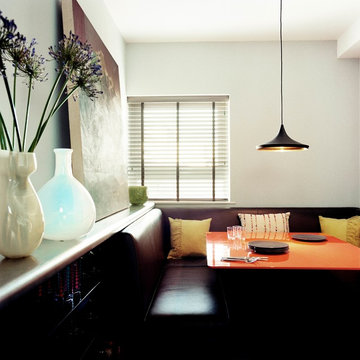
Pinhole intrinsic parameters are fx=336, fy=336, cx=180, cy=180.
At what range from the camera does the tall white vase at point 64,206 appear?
127cm

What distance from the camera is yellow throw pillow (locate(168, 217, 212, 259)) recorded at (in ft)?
10.8

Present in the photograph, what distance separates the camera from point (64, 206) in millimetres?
1281

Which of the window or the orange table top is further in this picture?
the window

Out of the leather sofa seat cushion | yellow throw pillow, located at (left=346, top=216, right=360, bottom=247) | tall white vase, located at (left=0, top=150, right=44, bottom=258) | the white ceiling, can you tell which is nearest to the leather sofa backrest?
the leather sofa seat cushion

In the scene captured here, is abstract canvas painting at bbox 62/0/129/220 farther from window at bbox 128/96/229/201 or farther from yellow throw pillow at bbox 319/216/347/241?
yellow throw pillow at bbox 319/216/347/241

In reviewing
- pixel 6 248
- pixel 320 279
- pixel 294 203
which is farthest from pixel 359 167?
pixel 6 248

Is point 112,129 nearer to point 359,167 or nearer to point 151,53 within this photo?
point 151,53

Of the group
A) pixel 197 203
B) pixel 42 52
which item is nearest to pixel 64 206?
pixel 42 52

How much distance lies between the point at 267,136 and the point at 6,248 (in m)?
3.25

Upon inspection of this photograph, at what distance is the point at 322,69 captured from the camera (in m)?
3.75

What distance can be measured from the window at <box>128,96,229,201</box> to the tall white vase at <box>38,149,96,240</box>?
256 cm

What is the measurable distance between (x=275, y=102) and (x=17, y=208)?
333cm

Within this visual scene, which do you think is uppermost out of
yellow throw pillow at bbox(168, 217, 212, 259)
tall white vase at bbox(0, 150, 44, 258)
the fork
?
tall white vase at bbox(0, 150, 44, 258)

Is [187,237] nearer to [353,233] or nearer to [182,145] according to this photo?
[182,145]
